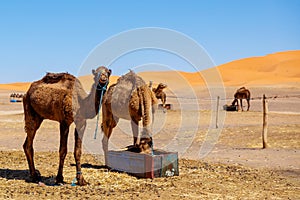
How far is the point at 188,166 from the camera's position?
11.5 m

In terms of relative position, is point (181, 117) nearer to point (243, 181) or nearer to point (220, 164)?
point (220, 164)

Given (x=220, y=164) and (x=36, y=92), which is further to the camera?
(x=220, y=164)

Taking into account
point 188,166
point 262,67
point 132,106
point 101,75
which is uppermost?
point 262,67

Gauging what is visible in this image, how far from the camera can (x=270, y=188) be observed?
29.9 feet

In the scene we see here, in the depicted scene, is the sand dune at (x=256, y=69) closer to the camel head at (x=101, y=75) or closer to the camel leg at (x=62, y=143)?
the camel leg at (x=62, y=143)

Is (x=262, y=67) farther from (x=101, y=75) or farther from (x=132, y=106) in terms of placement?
(x=101, y=75)

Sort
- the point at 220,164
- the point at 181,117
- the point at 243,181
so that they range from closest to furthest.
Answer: the point at 243,181 → the point at 220,164 → the point at 181,117

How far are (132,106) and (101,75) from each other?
80.6 inches

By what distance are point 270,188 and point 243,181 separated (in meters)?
0.72

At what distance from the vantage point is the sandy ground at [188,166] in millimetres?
8453

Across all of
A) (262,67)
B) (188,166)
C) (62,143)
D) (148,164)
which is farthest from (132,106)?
(262,67)

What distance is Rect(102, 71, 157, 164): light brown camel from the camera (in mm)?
10078

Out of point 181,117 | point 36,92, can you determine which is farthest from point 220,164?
point 181,117

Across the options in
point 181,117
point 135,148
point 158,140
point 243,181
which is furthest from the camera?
point 181,117
